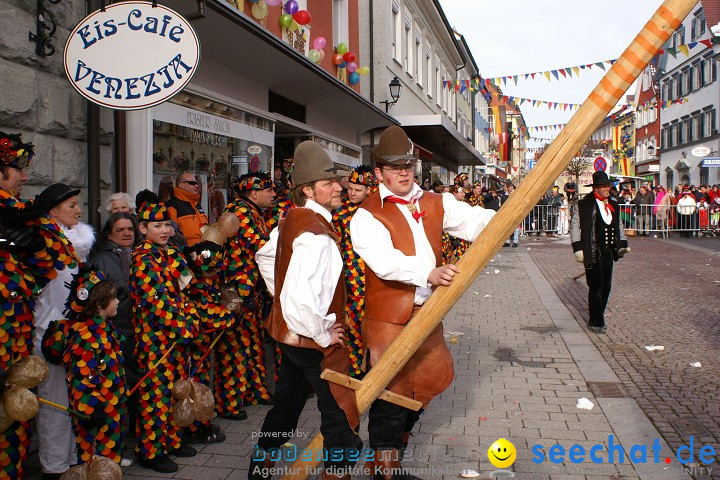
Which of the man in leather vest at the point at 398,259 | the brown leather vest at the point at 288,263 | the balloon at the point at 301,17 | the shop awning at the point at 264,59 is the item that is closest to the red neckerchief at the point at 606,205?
the shop awning at the point at 264,59

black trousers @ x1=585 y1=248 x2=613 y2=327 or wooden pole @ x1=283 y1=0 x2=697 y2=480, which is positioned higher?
wooden pole @ x1=283 y1=0 x2=697 y2=480

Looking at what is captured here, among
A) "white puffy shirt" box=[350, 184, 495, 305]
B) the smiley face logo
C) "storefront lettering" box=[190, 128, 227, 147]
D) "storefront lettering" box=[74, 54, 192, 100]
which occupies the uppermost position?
"storefront lettering" box=[190, 128, 227, 147]

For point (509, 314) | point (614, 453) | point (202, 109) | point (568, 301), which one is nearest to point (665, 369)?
point (614, 453)

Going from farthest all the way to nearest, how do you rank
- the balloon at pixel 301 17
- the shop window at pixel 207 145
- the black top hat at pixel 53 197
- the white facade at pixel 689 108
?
the white facade at pixel 689 108
the balloon at pixel 301 17
the shop window at pixel 207 145
the black top hat at pixel 53 197

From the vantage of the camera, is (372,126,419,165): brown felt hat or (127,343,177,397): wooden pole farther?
(127,343,177,397): wooden pole

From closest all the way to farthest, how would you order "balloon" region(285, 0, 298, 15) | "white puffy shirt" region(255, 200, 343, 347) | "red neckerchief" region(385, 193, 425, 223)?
"white puffy shirt" region(255, 200, 343, 347)
"red neckerchief" region(385, 193, 425, 223)
"balloon" region(285, 0, 298, 15)

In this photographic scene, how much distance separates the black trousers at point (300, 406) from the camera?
10.9ft

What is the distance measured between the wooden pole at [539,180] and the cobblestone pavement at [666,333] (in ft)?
7.11

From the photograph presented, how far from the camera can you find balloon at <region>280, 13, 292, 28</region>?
11.4m

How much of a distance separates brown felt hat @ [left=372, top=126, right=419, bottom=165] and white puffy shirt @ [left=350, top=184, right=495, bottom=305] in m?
0.16

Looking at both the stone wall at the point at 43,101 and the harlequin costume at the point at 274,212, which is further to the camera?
the harlequin costume at the point at 274,212

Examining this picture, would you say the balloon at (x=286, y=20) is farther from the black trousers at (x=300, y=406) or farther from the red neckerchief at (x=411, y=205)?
the black trousers at (x=300, y=406)

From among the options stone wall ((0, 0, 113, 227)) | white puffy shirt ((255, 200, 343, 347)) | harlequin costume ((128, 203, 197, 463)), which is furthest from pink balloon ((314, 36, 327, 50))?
white puffy shirt ((255, 200, 343, 347))

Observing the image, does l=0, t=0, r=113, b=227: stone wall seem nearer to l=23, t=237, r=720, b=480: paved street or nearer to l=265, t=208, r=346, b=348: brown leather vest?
l=23, t=237, r=720, b=480: paved street
